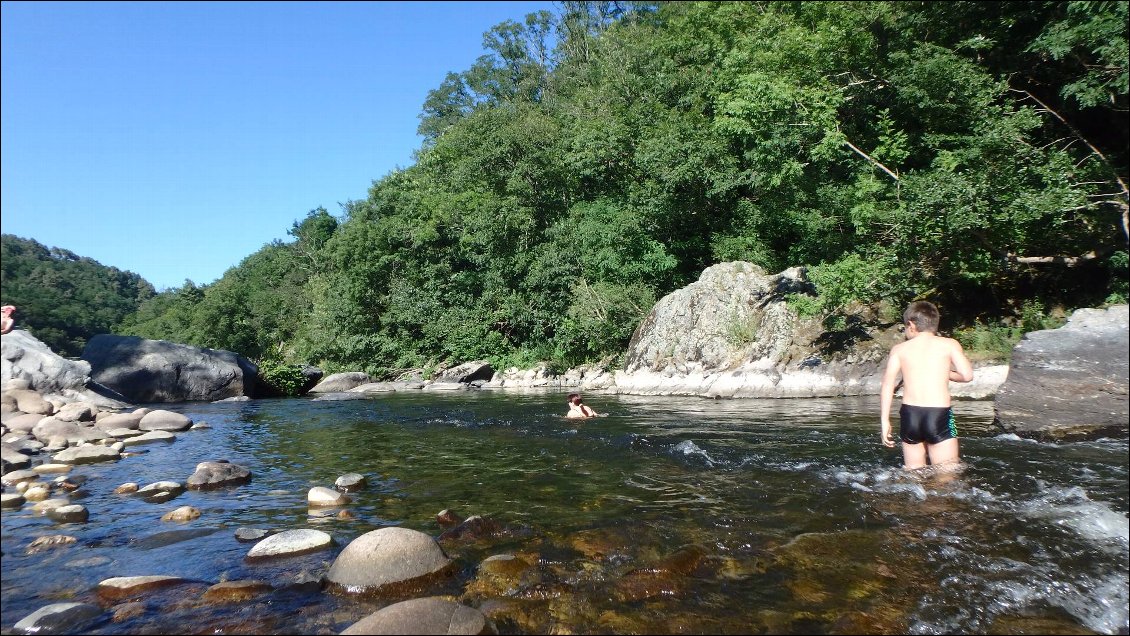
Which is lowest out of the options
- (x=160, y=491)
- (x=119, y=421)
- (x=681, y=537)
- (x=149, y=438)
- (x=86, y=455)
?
(x=681, y=537)

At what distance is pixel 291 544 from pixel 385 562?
122 cm

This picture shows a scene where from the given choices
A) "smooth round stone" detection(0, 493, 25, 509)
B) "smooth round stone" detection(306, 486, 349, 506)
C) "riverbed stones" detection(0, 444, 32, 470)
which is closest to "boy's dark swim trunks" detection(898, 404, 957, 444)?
"smooth round stone" detection(306, 486, 349, 506)

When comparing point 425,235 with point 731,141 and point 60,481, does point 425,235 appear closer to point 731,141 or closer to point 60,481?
point 731,141

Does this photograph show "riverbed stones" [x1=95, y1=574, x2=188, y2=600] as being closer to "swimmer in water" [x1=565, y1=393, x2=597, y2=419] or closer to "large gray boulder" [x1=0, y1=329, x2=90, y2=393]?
"large gray boulder" [x1=0, y1=329, x2=90, y2=393]

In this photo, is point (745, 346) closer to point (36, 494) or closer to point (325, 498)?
point (325, 498)

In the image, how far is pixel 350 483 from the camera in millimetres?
8227

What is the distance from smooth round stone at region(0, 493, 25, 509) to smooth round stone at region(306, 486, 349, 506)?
103 inches

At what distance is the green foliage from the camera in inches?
1196

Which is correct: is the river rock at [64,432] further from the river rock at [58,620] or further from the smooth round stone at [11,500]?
the river rock at [58,620]

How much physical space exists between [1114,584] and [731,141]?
22.5 m

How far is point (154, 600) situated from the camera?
14.8 ft

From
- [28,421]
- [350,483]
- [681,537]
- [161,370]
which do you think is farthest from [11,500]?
[161,370]

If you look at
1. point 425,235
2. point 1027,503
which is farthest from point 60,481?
point 425,235

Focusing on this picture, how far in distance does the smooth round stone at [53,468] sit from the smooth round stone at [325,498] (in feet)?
11.3
